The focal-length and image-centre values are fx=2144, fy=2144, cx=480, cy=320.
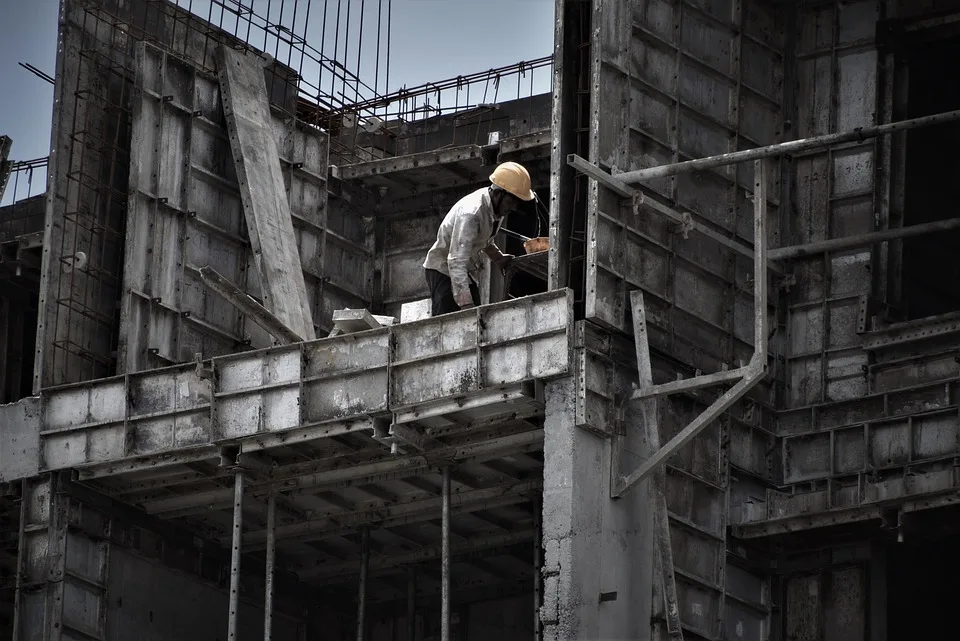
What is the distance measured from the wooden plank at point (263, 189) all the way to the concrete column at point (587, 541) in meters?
5.98

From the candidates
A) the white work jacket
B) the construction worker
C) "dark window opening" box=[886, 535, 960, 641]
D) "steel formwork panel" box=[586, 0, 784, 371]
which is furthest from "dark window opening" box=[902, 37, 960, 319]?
the white work jacket

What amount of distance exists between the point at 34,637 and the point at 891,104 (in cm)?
1424

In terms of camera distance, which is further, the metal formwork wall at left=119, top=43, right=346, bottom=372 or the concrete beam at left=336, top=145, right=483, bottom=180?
the concrete beam at left=336, top=145, right=483, bottom=180

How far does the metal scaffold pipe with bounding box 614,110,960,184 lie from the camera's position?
26797mm

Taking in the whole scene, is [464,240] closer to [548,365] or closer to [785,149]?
[548,365]

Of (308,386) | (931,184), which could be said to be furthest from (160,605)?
(931,184)

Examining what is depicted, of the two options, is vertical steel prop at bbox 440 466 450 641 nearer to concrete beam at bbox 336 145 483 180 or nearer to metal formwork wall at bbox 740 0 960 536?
metal formwork wall at bbox 740 0 960 536

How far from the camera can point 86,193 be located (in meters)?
31.0

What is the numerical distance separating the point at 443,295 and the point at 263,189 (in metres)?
5.01

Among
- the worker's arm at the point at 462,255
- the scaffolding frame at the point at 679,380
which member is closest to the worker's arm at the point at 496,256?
the worker's arm at the point at 462,255

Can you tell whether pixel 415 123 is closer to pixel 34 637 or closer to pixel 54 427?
pixel 54 427

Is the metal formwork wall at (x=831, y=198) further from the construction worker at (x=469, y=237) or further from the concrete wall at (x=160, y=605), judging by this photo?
the concrete wall at (x=160, y=605)

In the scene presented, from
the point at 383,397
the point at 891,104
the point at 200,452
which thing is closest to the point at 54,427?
the point at 200,452

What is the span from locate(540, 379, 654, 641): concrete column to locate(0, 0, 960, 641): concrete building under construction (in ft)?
0.16
